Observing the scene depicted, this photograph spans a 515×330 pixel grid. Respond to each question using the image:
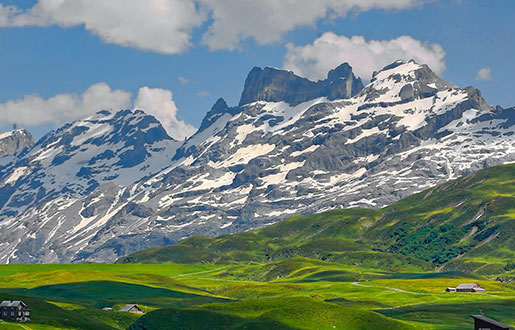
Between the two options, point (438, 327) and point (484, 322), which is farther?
point (438, 327)

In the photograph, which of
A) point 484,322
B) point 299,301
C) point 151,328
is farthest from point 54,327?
point 484,322

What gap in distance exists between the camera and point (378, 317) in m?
187

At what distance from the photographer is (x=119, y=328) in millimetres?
189125

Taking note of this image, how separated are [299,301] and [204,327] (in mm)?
30108

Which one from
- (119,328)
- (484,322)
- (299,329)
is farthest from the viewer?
(119,328)

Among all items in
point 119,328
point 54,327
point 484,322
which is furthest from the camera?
point 119,328

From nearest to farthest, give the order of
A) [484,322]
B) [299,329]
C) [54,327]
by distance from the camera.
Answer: [484,322]
[54,327]
[299,329]

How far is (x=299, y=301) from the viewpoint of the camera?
200m

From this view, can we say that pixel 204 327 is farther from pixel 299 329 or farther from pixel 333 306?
pixel 333 306

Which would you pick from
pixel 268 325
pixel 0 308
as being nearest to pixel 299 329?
pixel 268 325

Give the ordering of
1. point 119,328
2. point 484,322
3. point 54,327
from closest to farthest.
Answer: point 484,322 → point 54,327 → point 119,328

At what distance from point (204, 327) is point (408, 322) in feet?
167

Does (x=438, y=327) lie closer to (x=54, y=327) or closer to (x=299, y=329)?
(x=299, y=329)

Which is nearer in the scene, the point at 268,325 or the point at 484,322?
the point at 484,322
